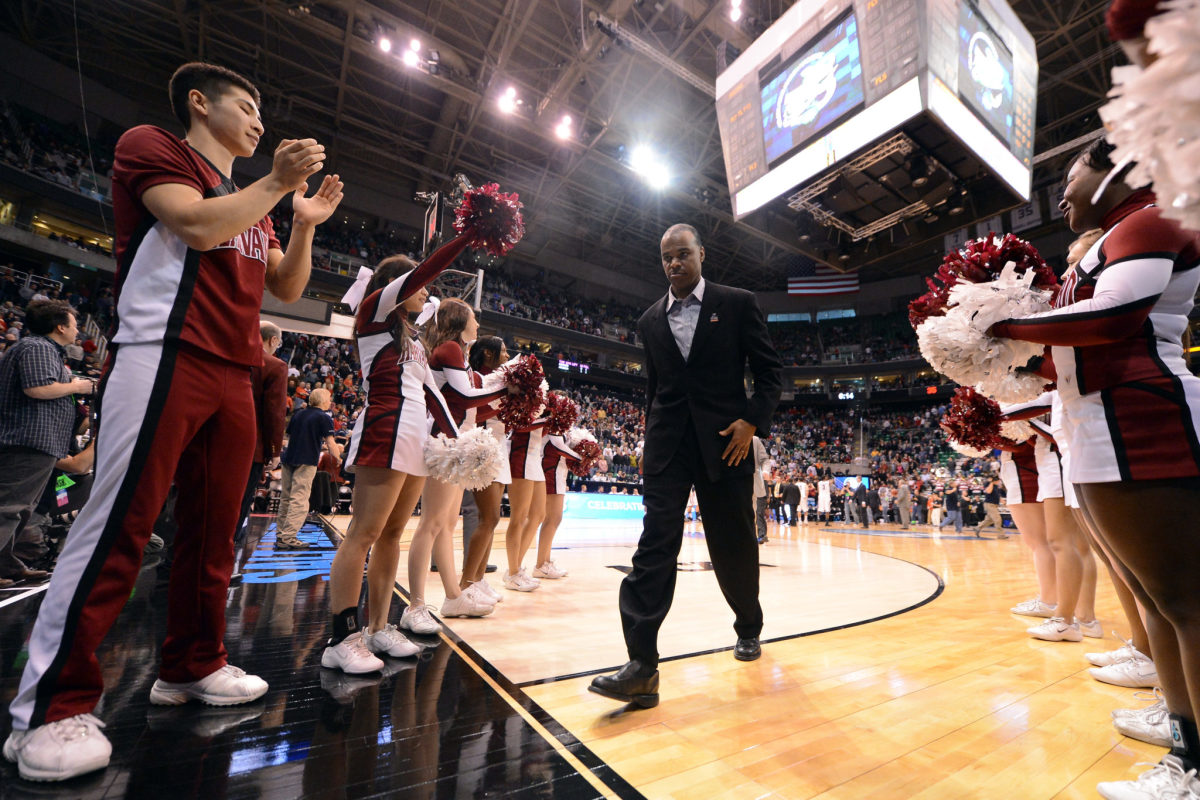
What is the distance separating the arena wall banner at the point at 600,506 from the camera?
13.5m

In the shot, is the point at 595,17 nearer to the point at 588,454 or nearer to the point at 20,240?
the point at 588,454

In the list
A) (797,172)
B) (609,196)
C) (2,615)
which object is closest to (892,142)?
(797,172)

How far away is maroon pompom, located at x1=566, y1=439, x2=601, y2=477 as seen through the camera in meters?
4.99

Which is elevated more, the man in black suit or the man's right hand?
the man's right hand

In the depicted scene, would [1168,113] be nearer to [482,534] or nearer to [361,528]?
[361,528]

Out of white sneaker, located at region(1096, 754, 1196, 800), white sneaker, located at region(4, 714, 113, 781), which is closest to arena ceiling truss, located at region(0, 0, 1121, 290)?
white sneaker, located at region(1096, 754, 1196, 800)

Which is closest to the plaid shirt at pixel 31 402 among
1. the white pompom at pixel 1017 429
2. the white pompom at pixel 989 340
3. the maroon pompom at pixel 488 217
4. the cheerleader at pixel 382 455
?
the cheerleader at pixel 382 455

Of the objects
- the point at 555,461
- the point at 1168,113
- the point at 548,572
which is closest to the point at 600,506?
the point at 548,572

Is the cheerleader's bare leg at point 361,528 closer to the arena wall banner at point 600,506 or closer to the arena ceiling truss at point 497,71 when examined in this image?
the arena ceiling truss at point 497,71

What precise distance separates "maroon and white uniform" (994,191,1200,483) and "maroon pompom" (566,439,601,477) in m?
3.79

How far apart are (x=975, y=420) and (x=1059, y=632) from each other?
1309mm

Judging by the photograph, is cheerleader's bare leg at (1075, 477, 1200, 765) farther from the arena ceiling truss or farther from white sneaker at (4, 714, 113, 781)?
the arena ceiling truss

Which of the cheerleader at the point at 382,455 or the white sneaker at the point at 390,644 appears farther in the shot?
the white sneaker at the point at 390,644

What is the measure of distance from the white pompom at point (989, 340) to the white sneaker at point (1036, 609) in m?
2.93
